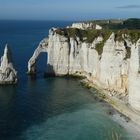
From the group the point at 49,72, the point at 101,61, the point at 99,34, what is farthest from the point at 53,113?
the point at 49,72

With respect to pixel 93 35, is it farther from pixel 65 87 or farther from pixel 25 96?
pixel 25 96

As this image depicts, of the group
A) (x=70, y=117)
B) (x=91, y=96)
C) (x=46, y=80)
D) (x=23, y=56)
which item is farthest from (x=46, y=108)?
(x=23, y=56)

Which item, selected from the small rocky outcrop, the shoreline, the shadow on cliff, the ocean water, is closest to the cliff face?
the shadow on cliff

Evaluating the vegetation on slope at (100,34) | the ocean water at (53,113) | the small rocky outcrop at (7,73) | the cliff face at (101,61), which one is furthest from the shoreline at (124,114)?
the small rocky outcrop at (7,73)

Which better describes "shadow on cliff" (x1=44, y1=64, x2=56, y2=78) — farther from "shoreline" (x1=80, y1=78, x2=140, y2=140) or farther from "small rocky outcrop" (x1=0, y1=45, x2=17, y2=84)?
"shoreline" (x1=80, y1=78, x2=140, y2=140)

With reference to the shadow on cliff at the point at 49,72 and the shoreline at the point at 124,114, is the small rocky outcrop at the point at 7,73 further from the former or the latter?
the shoreline at the point at 124,114
